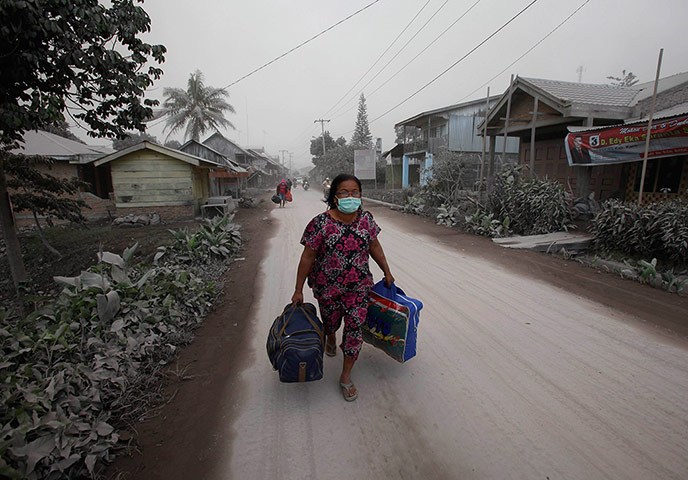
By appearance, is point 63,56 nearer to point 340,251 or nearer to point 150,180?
point 340,251

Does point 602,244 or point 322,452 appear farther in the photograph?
point 602,244

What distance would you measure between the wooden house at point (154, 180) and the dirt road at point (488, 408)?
10420 mm

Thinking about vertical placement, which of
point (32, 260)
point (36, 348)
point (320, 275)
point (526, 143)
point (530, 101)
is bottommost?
point (32, 260)

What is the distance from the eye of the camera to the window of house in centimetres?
915

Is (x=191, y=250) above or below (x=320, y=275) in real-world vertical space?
below

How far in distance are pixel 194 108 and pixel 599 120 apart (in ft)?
88.0

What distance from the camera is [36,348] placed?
265cm

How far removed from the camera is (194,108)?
27.2 metres

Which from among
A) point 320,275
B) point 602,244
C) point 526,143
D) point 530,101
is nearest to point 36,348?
point 320,275

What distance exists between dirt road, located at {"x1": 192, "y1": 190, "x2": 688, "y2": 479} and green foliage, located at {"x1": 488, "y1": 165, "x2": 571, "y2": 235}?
16.2ft

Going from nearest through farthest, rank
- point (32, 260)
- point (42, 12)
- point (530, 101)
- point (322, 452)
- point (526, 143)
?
point (322, 452) < point (42, 12) < point (32, 260) < point (530, 101) < point (526, 143)

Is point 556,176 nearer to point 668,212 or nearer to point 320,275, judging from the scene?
point 668,212

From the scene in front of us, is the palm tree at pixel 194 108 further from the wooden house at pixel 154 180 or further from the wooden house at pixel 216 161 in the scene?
the wooden house at pixel 154 180

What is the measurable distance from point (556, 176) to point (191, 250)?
43.4 ft
